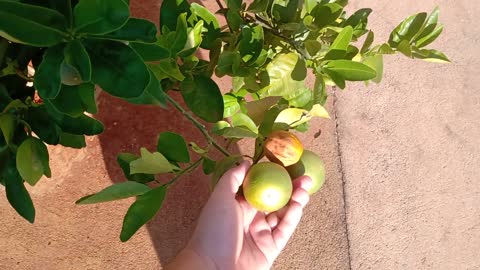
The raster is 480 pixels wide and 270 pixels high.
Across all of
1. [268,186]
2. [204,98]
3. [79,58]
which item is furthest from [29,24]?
[268,186]

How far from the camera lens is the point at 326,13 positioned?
4.12ft

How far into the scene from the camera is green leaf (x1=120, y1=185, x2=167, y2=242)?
1.02m

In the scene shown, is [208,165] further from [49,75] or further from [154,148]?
[154,148]

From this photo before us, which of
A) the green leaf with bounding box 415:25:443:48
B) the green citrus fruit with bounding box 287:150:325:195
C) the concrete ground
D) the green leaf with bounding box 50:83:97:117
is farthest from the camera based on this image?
the concrete ground

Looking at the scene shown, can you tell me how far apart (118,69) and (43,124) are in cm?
40

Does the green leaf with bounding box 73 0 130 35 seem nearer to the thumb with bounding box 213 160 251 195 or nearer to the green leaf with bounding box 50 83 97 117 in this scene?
the green leaf with bounding box 50 83 97 117

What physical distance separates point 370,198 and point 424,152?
40cm

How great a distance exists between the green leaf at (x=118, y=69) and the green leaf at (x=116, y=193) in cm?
26

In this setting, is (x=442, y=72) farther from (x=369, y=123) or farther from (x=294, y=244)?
(x=294, y=244)

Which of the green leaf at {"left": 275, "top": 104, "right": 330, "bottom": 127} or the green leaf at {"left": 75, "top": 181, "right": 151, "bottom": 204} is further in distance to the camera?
the green leaf at {"left": 275, "top": 104, "right": 330, "bottom": 127}

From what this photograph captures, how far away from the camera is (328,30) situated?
130 cm

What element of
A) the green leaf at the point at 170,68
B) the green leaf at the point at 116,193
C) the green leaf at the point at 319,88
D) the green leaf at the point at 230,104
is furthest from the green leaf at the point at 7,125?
the green leaf at the point at 319,88

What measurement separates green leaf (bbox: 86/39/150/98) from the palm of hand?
54 centimetres

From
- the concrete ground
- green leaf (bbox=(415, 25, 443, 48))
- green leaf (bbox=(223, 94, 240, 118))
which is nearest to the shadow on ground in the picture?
the concrete ground
